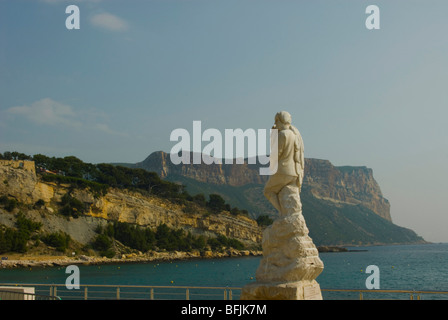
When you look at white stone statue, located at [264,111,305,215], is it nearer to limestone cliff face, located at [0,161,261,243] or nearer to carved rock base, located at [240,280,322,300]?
carved rock base, located at [240,280,322,300]

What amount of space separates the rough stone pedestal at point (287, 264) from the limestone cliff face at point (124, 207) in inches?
2698

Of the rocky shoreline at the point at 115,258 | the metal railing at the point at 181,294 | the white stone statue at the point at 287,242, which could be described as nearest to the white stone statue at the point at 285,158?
the white stone statue at the point at 287,242

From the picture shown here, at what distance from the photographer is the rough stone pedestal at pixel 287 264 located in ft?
30.9

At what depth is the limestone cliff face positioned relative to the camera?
70.8 m

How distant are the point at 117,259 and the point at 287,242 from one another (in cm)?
6928

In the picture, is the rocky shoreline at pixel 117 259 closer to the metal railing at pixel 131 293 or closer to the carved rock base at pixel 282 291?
the metal railing at pixel 131 293

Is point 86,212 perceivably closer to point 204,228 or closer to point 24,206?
point 24,206

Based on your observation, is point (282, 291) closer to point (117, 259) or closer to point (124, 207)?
point (117, 259)

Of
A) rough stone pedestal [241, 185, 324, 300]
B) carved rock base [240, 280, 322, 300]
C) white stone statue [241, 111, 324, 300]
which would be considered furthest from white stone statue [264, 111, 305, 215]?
carved rock base [240, 280, 322, 300]

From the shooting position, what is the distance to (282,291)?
9.33 metres

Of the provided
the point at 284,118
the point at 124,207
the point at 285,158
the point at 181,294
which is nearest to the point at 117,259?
the point at 124,207
